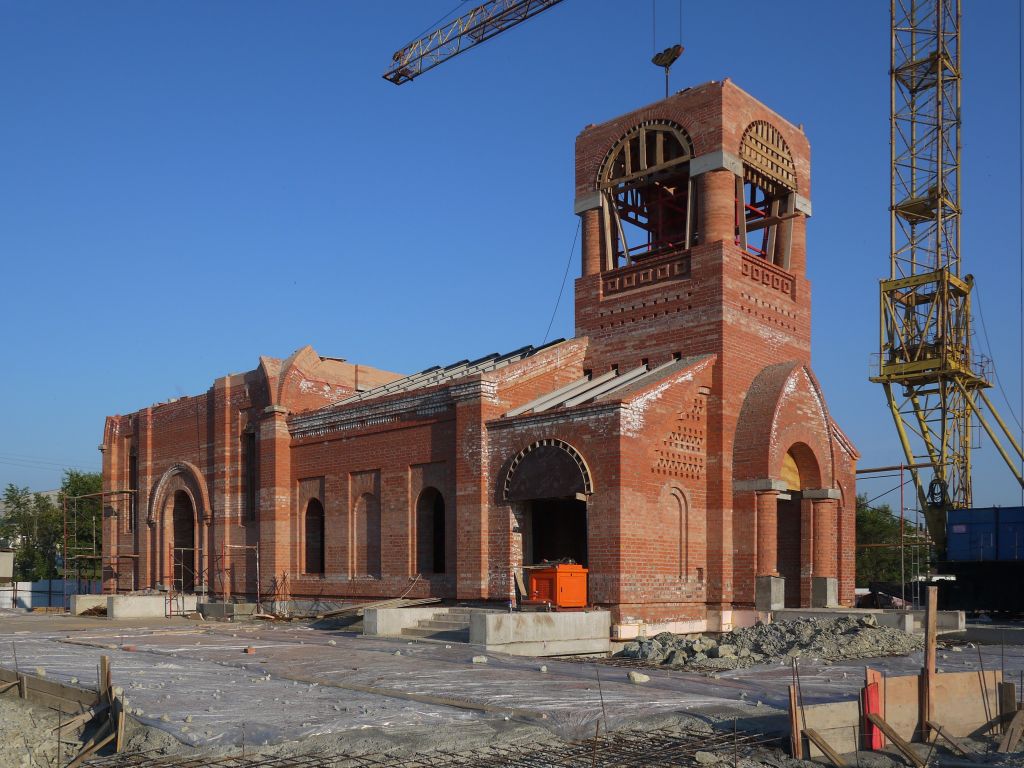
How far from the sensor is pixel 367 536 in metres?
29.6

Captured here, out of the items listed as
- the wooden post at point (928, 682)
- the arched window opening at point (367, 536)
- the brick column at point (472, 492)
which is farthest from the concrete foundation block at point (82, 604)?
the wooden post at point (928, 682)

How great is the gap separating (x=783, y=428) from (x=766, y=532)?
2545mm

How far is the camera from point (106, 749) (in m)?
11.5

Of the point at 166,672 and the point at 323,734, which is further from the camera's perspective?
the point at 166,672

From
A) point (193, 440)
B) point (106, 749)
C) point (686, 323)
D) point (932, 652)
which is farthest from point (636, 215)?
point (106, 749)

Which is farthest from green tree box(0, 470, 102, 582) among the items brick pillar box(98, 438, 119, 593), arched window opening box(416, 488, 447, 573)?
arched window opening box(416, 488, 447, 573)

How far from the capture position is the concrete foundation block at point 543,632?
19719mm

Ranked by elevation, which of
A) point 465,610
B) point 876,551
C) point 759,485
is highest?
point 759,485

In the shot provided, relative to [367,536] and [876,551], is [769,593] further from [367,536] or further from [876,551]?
[876,551]

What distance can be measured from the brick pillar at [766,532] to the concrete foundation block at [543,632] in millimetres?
4915

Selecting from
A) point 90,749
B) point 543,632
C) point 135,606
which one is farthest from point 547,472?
point 135,606

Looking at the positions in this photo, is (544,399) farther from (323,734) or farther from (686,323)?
(323,734)

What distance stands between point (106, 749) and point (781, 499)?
63.6ft

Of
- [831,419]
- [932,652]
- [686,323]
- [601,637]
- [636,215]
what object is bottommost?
[601,637]
